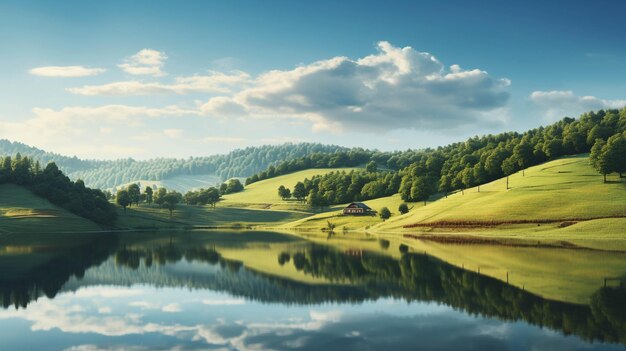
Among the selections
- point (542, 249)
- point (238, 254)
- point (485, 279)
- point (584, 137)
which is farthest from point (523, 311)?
point (584, 137)

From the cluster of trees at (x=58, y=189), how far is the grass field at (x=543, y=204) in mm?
92061

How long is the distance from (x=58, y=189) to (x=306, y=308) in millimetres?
158288

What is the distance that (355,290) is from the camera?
39219mm

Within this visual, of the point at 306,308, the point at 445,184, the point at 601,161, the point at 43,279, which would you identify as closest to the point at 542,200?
the point at 601,161

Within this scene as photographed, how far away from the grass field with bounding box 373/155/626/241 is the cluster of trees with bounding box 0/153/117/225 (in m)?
92.1

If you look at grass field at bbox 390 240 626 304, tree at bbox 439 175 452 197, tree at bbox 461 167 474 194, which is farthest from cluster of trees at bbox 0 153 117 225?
grass field at bbox 390 240 626 304

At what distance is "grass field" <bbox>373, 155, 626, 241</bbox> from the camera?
334ft

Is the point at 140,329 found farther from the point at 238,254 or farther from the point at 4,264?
the point at 238,254

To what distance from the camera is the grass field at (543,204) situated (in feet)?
334

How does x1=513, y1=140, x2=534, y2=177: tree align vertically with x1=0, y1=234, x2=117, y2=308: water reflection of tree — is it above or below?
above

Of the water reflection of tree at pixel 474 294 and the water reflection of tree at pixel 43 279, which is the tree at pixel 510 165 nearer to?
the water reflection of tree at pixel 474 294

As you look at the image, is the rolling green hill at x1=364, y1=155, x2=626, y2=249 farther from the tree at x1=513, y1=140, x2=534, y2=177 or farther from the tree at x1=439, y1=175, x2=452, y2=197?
the tree at x1=439, y1=175, x2=452, y2=197

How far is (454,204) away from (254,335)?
401 feet

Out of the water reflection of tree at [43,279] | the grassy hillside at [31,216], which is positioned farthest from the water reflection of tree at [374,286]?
the grassy hillside at [31,216]
